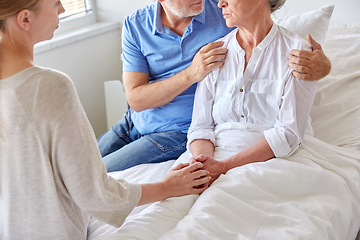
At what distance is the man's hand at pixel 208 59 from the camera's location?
4.80 feet

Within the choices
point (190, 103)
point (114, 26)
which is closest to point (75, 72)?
point (114, 26)

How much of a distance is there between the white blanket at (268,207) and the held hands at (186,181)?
0.03 m

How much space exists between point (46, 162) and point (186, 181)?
0.50m

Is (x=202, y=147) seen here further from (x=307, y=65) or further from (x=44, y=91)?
(x=44, y=91)

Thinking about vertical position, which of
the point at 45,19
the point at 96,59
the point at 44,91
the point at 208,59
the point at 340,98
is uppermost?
the point at 45,19

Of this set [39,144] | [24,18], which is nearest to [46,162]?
[39,144]

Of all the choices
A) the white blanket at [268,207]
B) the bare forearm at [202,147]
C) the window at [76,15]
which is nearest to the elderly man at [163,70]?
the bare forearm at [202,147]

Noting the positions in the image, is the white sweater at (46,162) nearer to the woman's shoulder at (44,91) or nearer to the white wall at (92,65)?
the woman's shoulder at (44,91)

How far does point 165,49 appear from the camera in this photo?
→ 1.70 m

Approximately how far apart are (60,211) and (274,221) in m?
0.59

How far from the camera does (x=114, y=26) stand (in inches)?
106

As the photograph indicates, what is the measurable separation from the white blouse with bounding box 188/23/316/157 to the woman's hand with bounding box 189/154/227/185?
154 mm

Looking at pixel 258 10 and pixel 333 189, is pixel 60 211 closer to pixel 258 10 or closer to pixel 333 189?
pixel 333 189

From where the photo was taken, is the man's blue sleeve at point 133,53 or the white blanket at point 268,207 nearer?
the white blanket at point 268,207
